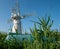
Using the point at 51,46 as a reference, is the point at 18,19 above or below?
above

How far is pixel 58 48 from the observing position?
10898 mm

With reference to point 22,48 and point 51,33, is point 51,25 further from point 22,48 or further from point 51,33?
point 22,48

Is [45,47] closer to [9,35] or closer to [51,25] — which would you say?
[51,25]

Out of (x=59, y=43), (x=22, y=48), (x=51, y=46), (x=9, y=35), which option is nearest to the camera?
(x=51, y=46)

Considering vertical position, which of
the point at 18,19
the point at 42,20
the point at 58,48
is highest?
the point at 18,19

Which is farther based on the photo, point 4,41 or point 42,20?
point 4,41

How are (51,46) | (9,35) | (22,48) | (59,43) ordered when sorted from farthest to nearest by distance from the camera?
(9,35) < (22,48) < (59,43) < (51,46)

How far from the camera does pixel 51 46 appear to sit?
34.0 ft

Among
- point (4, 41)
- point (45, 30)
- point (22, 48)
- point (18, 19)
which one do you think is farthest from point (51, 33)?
point (18, 19)

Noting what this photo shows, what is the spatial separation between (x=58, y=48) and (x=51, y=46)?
737 mm

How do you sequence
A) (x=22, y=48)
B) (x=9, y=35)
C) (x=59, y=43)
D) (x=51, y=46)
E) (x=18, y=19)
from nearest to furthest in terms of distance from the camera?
(x=51, y=46) → (x=59, y=43) → (x=22, y=48) → (x=9, y=35) → (x=18, y=19)

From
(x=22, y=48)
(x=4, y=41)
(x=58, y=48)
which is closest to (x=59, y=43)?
(x=58, y=48)

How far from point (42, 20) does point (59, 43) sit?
1849 millimetres

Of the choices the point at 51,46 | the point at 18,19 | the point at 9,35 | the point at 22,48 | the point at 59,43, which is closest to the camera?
the point at 51,46
